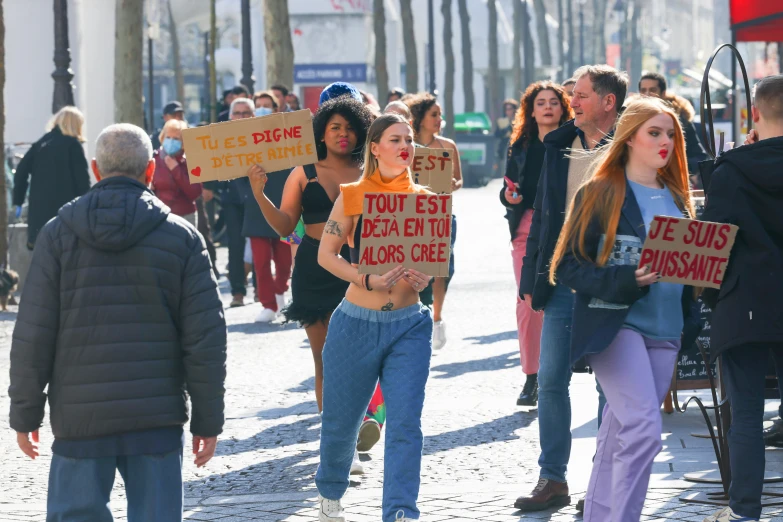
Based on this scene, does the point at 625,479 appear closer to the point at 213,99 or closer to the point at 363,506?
the point at 363,506

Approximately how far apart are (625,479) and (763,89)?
4.99 feet

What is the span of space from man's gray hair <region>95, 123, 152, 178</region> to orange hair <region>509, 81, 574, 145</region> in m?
3.80

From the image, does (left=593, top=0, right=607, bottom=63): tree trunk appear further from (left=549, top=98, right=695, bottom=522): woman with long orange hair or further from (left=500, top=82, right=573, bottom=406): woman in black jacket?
(left=549, top=98, right=695, bottom=522): woman with long orange hair

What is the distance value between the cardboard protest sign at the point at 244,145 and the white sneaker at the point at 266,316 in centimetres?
695

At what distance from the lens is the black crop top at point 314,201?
23.4 ft

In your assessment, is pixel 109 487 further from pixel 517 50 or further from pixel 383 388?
pixel 517 50

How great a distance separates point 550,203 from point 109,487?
7.46 ft

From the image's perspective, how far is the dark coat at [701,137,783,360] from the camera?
18.1ft

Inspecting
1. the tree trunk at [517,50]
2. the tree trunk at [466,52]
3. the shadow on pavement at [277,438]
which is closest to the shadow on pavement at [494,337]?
the shadow on pavement at [277,438]

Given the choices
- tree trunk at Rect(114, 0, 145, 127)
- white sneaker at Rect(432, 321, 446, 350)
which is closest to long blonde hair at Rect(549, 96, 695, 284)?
white sneaker at Rect(432, 321, 446, 350)

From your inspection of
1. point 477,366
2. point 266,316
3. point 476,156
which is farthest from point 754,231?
point 476,156

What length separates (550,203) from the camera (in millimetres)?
6145

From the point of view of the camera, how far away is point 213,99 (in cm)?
2986

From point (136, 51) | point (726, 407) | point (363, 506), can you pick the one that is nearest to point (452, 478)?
point (363, 506)
